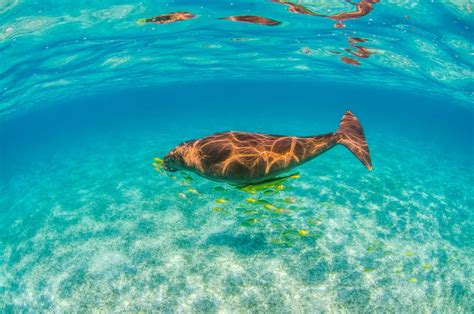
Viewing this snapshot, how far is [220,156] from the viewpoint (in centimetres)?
457

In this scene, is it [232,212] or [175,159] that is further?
[232,212]

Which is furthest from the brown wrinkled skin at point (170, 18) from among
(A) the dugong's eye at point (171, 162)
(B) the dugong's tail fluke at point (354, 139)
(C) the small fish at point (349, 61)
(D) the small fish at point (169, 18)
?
(C) the small fish at point (349, 61)

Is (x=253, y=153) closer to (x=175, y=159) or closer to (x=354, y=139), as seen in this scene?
(x=175, y=159)

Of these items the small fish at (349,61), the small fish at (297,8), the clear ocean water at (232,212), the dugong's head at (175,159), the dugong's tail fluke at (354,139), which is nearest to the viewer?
the dugong's tail fluke at (354,139)

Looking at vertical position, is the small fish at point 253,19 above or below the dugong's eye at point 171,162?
above

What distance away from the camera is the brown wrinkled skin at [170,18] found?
52.6 feet

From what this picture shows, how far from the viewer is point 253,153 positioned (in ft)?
14.9

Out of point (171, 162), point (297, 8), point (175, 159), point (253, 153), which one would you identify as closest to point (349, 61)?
point (297, 8)

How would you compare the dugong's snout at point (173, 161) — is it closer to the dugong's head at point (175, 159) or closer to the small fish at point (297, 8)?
the dugong's head at point (175, 159)

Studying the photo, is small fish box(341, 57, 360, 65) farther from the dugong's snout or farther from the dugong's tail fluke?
the dugong's snout

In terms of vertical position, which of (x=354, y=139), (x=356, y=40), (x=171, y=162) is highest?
(x=354, y=139)

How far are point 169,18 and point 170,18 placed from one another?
0.06 metres

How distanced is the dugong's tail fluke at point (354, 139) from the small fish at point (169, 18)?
13317 mm

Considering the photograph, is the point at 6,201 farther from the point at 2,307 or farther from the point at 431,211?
the point at 431,211
